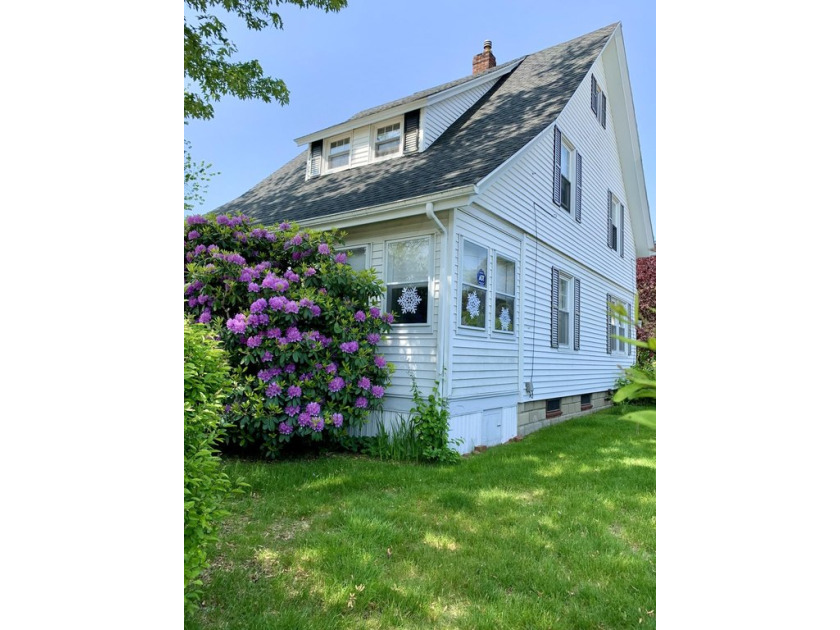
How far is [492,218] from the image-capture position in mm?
7109

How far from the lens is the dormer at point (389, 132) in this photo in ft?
27.4

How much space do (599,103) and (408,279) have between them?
7.32m

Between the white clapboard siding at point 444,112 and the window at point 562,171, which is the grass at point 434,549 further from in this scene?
the white clapboard siding at point 444,112

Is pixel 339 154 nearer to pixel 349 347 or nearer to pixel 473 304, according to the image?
pixel 473 304

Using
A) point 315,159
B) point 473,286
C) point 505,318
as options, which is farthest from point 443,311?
point 315,159

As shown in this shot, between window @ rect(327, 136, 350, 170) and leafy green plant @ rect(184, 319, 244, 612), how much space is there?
23.9 ft

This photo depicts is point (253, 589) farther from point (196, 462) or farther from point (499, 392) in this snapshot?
→ point (499, 392)

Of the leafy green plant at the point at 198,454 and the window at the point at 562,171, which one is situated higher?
the window at the point at 562,171

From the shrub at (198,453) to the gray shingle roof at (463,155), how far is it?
13.9 feet

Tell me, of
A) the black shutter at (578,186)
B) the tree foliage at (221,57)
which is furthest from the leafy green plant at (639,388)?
the black shutter at (578,186)

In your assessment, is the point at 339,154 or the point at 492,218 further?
the point at 339,154
